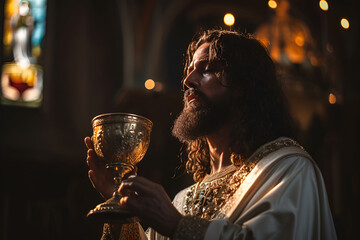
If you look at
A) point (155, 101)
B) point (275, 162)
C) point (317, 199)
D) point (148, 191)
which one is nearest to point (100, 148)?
point (148, 191)

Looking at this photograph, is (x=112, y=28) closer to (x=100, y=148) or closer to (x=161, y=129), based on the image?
(x=161, y=129)

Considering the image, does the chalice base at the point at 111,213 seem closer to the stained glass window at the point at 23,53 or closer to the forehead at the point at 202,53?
the forehead at the point at 202,53

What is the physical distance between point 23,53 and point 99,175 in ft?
25.6

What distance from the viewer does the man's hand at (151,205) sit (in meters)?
1.95

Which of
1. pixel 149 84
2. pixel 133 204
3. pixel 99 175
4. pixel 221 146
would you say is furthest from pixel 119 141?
pixel 149 84

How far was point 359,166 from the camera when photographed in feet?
23.0

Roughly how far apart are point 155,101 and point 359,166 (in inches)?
136

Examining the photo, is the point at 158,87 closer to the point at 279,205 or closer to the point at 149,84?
the point at 149,84

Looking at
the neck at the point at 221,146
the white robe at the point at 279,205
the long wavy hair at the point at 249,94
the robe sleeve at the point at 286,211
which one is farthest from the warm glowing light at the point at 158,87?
the robe sleeve at the point at 286,211

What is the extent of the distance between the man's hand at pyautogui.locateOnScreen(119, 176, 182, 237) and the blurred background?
204 inches

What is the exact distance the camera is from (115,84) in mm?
9516

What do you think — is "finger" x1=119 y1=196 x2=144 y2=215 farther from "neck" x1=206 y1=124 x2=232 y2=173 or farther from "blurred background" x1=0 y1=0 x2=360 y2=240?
"blurred background" x1=0 y1=0 x2=360 y2=240

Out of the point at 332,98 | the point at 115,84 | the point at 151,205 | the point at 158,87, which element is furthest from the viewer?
the point at 115,84

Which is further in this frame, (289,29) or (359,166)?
(289,29)
